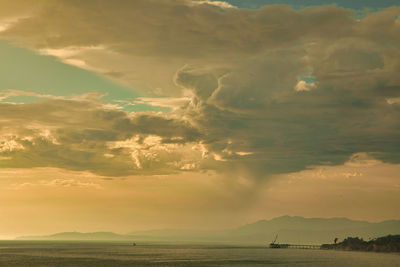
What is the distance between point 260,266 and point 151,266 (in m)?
36.1

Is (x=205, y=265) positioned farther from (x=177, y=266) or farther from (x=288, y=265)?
(x=288, y=265)

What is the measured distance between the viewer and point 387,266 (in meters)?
145

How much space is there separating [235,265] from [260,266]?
8.67 metres

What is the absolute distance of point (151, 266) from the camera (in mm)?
143375

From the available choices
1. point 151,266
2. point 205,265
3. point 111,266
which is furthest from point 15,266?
point 205,265

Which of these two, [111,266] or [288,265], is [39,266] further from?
[288,265]

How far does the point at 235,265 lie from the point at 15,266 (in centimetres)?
7111

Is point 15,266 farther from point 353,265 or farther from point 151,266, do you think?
point 353,265

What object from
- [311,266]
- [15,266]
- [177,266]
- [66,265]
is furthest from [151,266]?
[311,266]

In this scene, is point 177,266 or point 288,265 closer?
point 177,266

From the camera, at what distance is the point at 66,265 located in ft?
469

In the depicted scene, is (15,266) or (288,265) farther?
(288,265)

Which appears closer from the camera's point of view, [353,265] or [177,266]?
[177,266]

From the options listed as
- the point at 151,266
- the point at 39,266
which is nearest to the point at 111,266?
the point at 151,266
